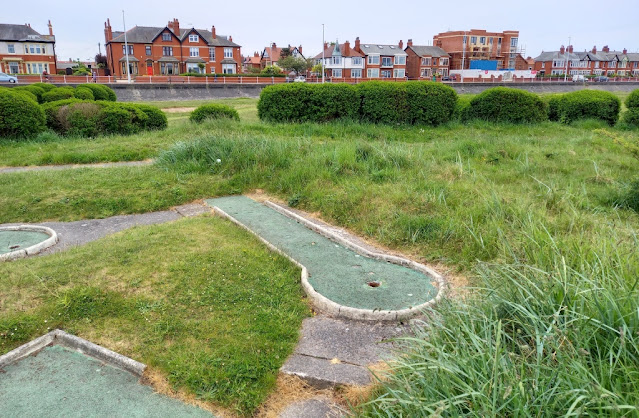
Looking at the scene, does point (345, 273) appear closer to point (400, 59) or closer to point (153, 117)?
point (153, 117)

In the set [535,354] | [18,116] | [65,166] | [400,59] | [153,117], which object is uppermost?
[400,59]

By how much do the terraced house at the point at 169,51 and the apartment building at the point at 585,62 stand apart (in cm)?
5611

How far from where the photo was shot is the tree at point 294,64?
6956cm

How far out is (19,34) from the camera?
190 feet

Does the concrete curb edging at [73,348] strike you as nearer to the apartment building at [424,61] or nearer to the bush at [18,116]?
the bush at [18,116]

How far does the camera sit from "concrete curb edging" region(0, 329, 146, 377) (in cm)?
372

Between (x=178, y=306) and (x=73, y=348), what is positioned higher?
(x=178, y=306)

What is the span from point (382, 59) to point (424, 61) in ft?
25.3

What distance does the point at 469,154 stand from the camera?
34.5 feet

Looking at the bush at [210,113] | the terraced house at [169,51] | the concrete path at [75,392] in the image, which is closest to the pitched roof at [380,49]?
the terraced house at [169,51]

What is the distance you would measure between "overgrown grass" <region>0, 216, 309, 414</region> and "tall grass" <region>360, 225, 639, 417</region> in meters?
1.13

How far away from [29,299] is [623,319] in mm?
4756

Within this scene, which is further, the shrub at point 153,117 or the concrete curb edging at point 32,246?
the shrub at point 153,117

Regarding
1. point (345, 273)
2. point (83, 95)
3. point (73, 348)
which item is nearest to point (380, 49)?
point (83, 95)
